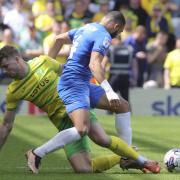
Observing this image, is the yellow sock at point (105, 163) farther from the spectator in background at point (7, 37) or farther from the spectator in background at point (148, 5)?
the spectator in background at point (148, 5)

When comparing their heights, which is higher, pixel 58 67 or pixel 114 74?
pixel 58 67

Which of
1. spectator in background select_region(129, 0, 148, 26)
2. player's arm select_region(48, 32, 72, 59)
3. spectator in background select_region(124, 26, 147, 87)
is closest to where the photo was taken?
player's arm select_region(48, 32, 72, 59)

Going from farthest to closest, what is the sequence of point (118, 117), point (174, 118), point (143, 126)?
point (174, 118) < point (143, 126) < point (118, 117)

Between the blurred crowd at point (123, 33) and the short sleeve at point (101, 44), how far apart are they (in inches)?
292

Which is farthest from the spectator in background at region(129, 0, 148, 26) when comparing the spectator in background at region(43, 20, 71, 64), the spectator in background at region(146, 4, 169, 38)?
the spectator in background at region(43, 20, 71, 64)

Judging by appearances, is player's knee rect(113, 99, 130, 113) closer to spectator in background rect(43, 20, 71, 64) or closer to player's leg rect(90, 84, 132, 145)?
player's leg rect(90, 84, 132, 145)

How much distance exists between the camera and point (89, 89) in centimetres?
915

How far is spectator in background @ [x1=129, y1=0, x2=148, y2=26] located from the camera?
2030 centimetres

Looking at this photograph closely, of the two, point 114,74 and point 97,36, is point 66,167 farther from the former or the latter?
point 114,74

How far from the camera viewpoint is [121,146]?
8.72m

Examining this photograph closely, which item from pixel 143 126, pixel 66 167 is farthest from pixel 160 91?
pixel 66 167

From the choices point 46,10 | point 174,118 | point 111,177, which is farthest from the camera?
point 46,10

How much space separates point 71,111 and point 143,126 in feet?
22.0

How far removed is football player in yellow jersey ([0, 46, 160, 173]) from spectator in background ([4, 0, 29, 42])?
938 centimetres
